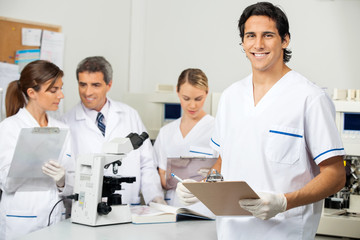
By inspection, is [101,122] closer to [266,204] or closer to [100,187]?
[100,187]

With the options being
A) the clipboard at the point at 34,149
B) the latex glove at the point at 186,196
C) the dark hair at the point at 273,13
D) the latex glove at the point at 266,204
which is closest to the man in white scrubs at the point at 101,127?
the clipboard at the point at 34,149

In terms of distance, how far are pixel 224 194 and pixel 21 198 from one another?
118 cm

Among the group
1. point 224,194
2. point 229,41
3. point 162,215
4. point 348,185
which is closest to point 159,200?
point 162,215

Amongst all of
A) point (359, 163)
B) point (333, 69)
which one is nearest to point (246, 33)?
point (359, 163)

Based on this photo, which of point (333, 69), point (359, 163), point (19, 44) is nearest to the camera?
point (359, 163)

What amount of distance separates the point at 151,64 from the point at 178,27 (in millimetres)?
402

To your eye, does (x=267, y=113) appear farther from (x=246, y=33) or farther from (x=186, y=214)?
(x=186, y=214)

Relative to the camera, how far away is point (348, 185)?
2.60 m

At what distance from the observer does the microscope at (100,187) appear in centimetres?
191

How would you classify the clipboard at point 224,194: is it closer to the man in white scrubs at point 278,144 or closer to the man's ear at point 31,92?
the man in white scrubs at point 278,144

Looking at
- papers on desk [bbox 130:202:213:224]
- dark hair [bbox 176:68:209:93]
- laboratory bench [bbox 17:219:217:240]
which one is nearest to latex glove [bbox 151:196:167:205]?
papers on desk [bbox 130:202:213:224]

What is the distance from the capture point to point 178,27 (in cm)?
384

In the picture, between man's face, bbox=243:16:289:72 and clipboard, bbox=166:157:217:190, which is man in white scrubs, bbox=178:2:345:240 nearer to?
man's face, bbox=243:16:289:72

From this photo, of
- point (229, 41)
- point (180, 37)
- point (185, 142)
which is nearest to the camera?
point (185, 142)
